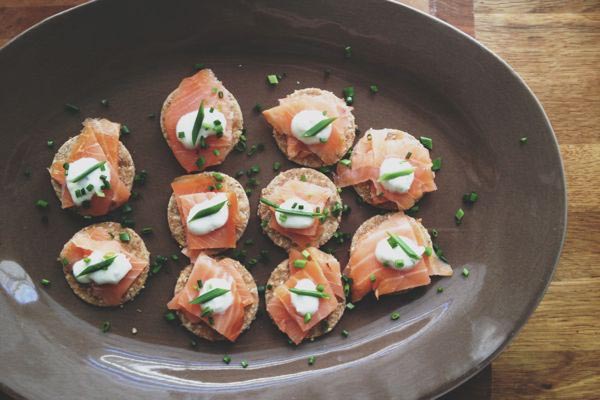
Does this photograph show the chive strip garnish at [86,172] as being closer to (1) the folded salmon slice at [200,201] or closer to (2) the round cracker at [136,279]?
(2) the round cracker at [136,279]

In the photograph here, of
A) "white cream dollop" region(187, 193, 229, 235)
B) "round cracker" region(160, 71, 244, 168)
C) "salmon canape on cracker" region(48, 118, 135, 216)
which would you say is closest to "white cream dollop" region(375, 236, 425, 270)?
"white cream dollop" region(187, 193, 229, 235)

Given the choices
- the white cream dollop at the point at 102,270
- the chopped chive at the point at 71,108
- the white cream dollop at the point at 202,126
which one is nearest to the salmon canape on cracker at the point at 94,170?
the chopped chive at the point at 71,108

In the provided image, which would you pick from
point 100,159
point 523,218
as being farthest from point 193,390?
point 523,218

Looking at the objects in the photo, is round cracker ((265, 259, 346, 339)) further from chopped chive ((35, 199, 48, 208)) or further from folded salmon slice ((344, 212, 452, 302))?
chopped chive ((35, 199, 48, 208))

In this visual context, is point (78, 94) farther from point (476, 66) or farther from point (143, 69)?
point (476, 66)

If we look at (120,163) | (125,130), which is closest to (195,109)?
(125,130)

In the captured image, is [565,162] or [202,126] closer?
[202,126]

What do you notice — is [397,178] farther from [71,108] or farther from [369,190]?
[71,108]
